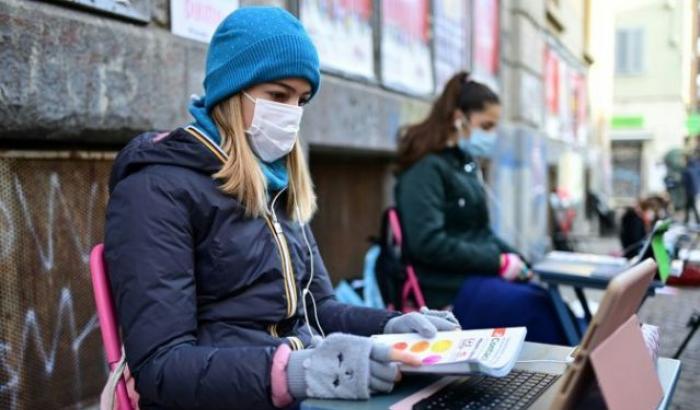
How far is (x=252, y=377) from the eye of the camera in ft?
4.50

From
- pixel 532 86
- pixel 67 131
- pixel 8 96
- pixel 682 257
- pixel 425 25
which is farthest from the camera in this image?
pixel 532 86

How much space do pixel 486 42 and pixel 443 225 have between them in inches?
177

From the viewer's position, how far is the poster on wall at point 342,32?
4.22 metres

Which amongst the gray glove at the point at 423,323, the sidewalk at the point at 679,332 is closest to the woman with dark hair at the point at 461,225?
the sidewalk at the point at 679,332

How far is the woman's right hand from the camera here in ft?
4.22

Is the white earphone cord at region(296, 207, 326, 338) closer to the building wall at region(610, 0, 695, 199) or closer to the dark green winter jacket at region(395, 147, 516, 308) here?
the dark green winter jacket at region(395, 147, 516, 308)

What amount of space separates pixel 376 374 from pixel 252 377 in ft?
0.84

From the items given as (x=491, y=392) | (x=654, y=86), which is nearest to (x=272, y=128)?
(x=491, y=392)

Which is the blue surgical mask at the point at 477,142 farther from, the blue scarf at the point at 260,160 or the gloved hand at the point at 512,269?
the blue scarf at the point at 260,160

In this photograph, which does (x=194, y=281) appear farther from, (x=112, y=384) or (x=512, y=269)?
(x=512, y=269)

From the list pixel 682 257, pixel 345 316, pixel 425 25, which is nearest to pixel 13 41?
pixel 345 316

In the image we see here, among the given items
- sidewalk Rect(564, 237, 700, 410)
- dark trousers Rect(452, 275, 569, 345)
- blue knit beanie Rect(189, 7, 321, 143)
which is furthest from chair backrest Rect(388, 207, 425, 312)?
blue knit beanie Rect(189, 7, 321, 143)

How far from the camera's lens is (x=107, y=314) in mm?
1577

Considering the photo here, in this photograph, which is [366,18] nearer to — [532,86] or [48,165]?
[48,165]
